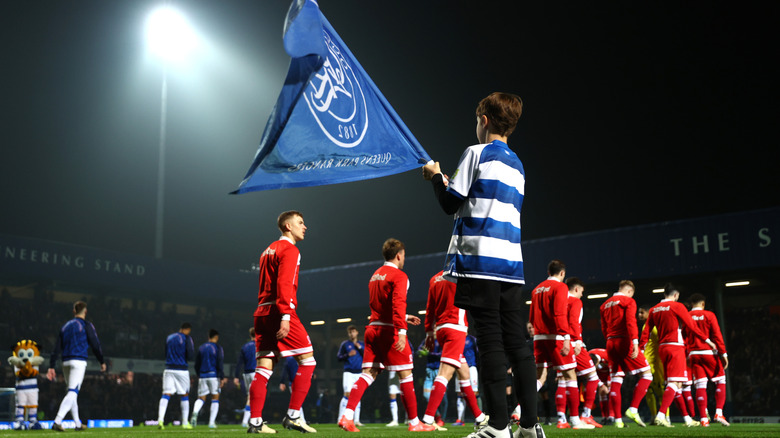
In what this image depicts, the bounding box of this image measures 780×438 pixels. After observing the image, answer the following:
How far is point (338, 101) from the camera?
21.7 feet

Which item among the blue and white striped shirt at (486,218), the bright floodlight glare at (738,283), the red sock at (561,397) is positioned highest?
the bright floodlight glare at (738,283)

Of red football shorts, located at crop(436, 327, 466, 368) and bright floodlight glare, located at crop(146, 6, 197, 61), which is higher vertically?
bright floodlight glare, located at crop(146, 6, 197, 61)

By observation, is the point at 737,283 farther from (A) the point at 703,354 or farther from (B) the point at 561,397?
(B) the point at 561,397

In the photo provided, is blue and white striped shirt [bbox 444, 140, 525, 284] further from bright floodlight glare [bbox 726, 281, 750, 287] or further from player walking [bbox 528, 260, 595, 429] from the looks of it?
bright floodlight glare [bbox 726, 281, 750, 287]

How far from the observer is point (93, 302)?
30.4 metres

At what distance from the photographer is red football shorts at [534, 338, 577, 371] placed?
963 cm

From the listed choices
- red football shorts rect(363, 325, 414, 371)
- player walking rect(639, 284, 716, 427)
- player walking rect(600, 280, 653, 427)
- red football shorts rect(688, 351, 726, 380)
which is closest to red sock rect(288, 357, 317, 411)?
red football shorts rect(363, 325, 414, 371)

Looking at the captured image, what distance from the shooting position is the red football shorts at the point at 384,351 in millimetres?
8812

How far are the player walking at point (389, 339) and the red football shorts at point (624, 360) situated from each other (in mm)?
4434

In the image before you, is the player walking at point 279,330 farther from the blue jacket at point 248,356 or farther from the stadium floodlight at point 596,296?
the stadium floodlight at point 596,296

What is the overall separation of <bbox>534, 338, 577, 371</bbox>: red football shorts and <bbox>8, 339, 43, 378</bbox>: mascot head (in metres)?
9.43

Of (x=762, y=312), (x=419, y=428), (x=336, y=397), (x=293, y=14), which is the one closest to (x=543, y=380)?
(x=419, y=428)

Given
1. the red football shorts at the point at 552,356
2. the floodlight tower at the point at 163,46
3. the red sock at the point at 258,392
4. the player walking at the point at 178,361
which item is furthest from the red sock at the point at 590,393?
the floodlight tower at the point at 163,46

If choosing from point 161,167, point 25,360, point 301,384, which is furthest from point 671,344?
point 161,167
